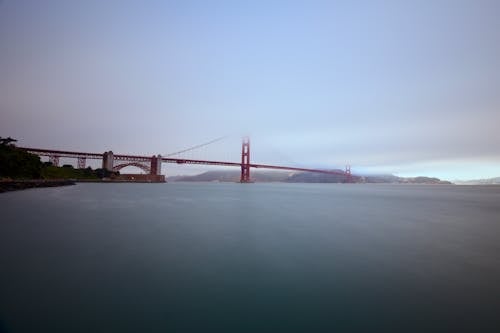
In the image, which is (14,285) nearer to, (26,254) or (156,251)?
→ (26,254)

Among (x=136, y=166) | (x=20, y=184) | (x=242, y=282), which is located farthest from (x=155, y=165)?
(x=242, y=282)

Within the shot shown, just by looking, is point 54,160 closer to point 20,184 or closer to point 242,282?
point 20,184

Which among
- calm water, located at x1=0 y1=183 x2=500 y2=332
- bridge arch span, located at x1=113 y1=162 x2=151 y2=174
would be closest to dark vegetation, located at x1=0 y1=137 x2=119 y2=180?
bridge arch span, located at x1=113 y1=162 x2=151 y2=174

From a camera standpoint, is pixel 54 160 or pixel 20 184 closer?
pixel 20 184

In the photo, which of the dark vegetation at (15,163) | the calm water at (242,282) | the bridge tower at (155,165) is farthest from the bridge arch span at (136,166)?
the calm water at (242,282)

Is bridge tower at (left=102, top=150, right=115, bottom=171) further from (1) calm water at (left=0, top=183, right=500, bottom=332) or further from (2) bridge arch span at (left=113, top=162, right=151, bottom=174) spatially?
(1) calm water at (left=0, top=183, right=500, bottom=332)

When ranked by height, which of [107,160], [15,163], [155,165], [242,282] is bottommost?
[242,282]

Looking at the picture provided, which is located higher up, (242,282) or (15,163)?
(15,163)

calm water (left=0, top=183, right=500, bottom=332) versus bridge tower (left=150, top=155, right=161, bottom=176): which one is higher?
bridge tower (left=150, top=155, right=161, bottom=176)

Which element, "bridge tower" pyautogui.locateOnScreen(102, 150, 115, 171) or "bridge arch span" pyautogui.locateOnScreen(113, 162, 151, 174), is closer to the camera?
"bridge tower" pyautogui.locateOnScreen(102, 150, 115, 171)

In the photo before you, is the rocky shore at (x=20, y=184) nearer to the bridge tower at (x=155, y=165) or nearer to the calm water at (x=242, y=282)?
the calm water at (x=242, y=282)

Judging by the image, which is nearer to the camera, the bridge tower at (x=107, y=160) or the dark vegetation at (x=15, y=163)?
the dark vegetation at (x=15, y=163)

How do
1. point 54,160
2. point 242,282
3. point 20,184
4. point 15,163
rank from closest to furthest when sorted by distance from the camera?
1. point 242,282
2. point 20,184
3. point 15,163
4. point 54,160

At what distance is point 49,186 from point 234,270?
44486mm
